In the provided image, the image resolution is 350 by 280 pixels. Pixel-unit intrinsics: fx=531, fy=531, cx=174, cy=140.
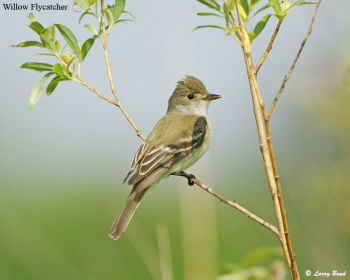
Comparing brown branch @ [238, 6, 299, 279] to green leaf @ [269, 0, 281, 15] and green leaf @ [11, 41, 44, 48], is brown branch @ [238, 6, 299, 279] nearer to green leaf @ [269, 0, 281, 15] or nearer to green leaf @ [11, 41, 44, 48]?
green leaf @ [269, 0, 281, 15]

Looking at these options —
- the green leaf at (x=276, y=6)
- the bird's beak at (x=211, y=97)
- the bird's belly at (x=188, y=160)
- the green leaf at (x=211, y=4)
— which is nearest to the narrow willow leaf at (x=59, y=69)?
the green leaf at (x=211, y=4)

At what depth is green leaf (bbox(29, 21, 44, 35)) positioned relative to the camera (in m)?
2.65

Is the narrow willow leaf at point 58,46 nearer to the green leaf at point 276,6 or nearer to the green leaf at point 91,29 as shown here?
the green leaf at point 91,29

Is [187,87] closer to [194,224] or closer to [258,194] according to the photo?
[258,194]

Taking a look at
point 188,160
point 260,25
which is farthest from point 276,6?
point 188,160

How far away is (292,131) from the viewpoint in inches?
157

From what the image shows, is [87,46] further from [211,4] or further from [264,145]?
[264,145]

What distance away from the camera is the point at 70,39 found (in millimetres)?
2746

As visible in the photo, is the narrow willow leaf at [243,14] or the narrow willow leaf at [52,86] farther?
the narrow willow leaf at [52,86]

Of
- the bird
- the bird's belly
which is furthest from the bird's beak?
the bird's belly

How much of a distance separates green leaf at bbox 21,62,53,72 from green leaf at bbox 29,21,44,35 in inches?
6.3

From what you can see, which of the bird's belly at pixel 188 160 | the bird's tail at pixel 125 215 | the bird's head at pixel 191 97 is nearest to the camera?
the bird's tail at pixel 125 215

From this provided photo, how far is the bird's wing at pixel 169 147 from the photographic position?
446 cm

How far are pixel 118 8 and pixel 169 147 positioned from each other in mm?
2078
